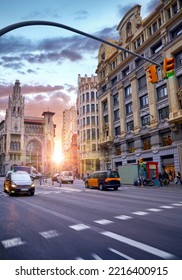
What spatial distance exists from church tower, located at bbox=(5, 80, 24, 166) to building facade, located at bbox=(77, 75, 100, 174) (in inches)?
1572

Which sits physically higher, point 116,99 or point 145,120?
point 116,99

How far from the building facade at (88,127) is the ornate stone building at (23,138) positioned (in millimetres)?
37100

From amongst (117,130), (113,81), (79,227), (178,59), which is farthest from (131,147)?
(79,227)

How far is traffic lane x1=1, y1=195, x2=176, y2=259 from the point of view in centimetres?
388

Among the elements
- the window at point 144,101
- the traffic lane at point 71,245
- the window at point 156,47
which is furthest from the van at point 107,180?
the window at point 156,47

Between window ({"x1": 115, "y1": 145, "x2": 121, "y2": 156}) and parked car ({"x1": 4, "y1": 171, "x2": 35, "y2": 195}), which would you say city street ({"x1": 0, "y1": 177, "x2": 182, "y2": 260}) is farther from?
window ({"x1": 115, "y1": 145, "x2": 121, "y2": 156})

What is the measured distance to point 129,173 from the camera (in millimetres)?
29922

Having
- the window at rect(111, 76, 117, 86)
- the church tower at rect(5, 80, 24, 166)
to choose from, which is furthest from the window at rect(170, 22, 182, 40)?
the church tower at rect(5, 80, 24, 166)

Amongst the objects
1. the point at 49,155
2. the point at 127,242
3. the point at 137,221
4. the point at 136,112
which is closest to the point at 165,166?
the point at 136,112

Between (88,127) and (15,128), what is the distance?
153 ft

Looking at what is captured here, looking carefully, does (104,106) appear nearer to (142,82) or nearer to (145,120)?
(142,82)

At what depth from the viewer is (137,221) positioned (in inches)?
261

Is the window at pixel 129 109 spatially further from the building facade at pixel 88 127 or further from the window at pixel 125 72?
the building facade at pixel 88 127

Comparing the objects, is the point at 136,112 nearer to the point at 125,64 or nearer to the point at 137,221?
the point at 125,64
